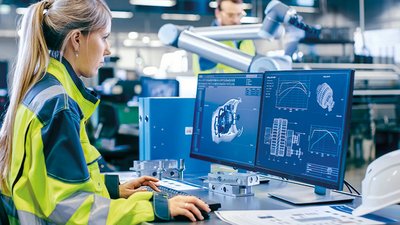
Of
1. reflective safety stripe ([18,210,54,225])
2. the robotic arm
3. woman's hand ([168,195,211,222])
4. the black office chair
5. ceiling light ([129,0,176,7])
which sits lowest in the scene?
the black office chair

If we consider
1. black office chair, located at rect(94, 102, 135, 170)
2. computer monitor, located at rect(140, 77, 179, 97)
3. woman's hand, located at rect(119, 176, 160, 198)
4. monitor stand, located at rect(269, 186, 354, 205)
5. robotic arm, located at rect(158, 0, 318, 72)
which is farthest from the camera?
black office chair, located at rect(94, 102, 135, 170)

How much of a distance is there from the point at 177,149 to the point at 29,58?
3.32ft

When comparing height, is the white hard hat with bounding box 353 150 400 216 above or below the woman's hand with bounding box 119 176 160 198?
above

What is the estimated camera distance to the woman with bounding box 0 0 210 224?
150 centimetres

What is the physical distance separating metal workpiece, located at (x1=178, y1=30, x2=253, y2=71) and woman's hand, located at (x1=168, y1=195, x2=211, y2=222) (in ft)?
2.91

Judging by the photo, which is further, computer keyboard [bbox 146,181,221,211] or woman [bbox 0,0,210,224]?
computer keyboard [bbox 146,181,221,211]

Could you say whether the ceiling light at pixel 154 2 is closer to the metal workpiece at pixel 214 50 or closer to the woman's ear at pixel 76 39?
the metal workpiece at pixel 214 50

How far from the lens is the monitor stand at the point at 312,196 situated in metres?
1.83

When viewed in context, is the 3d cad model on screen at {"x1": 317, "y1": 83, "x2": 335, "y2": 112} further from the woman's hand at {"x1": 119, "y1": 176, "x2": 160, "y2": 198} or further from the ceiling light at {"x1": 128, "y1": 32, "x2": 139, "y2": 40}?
the ceiling light at {"x1": 128, "y1": 32, "x2": 139, "y2": 40}

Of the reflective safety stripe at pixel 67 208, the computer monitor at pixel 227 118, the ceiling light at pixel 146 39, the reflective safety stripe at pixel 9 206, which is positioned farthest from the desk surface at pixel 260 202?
the ceiling light at pixel 146 39

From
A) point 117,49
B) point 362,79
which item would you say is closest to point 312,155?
point 362,79

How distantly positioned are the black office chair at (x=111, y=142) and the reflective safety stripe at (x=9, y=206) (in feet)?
13.4

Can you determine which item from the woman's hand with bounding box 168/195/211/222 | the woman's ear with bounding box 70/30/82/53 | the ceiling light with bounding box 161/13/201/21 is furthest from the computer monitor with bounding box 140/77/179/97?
the ceiling light with bounding box 161/13/201/21

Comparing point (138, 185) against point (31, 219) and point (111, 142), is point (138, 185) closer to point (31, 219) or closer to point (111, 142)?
point (31, 219)
